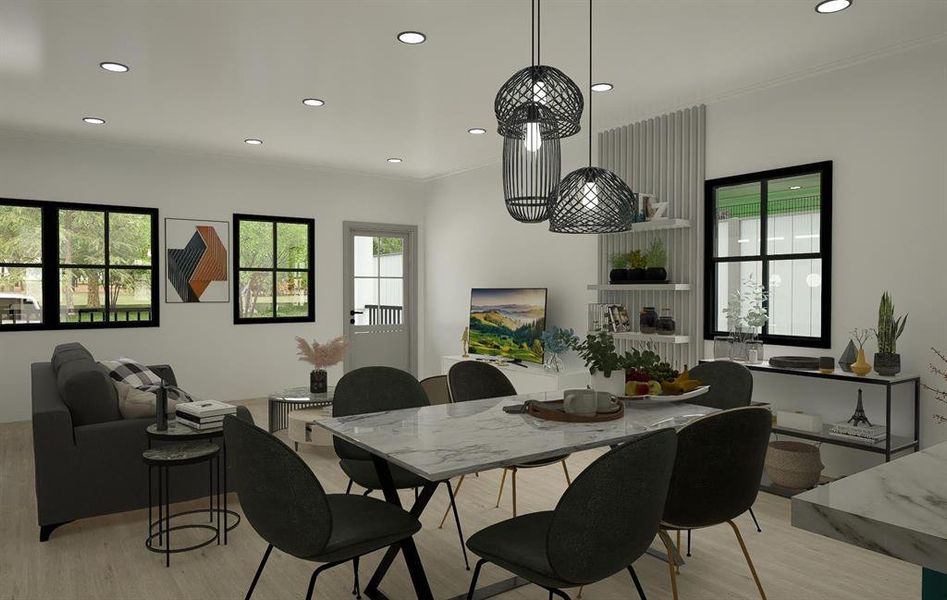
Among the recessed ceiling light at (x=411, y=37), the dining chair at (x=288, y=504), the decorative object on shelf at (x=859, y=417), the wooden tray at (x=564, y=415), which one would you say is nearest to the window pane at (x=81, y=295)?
the recessed ceiling light at (x=411, y=37)

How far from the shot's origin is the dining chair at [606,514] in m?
1.85

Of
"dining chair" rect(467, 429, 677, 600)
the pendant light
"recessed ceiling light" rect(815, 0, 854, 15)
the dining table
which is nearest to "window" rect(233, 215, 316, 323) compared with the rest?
the dining table

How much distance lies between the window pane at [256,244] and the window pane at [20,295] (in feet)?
6.23

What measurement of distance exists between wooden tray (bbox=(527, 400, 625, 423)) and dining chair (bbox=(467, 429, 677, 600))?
717 millimetres

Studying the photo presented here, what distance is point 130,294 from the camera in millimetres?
6672

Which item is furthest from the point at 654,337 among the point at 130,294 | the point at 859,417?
the point at 130,294

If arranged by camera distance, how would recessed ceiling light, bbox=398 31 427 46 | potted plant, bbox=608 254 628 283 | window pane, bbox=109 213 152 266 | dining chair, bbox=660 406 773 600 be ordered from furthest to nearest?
window pane, bbox=109 213 152 266
potted plant, bbox=608 254 628 283
recessed ceiling light, bbox=398 31 427 46
dining chair, bbox=660 406 773 600

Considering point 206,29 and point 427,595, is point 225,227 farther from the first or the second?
point 427,595

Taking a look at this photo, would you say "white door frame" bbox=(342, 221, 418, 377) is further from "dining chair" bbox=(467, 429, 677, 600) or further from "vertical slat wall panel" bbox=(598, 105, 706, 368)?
"dining chair" bbox=(467, 429, 677, 600)

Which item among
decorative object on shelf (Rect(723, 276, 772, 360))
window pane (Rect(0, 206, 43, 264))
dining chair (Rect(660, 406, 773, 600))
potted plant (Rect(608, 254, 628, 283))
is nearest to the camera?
dining chair (Rect(660, 406, 773, 600))

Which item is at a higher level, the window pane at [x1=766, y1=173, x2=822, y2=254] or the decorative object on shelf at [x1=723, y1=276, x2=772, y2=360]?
the window pane at [x1=766, y1=173, x2=822, y2=254]

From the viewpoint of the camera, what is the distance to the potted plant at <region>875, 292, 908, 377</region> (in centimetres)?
380

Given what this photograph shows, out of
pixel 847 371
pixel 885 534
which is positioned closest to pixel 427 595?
pixel 885 534

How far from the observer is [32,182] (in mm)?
6152
